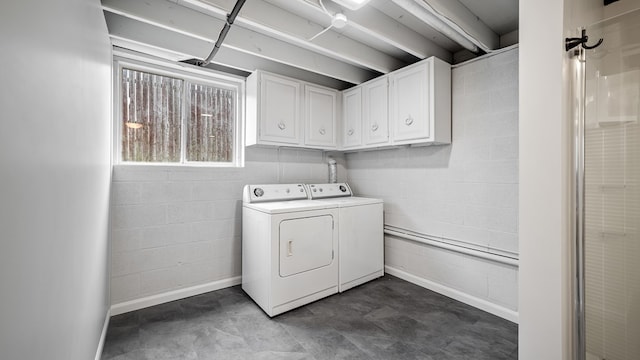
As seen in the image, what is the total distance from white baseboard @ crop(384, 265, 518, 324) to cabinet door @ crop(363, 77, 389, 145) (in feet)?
5.23

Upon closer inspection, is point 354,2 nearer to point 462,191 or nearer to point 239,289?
point 462,191

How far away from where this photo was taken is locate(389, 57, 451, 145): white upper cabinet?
269 cm

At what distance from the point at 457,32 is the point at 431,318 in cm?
246

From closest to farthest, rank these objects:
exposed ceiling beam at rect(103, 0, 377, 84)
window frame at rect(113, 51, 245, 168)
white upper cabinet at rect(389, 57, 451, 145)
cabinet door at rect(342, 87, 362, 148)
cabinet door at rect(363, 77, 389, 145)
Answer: exposed ceiling beam at rect(103, 0, 377, 84), window frame at rect(113, 51, 245, 168), white upper cabinet at rect(389, 57, 451, 145), cabinet door at rect(363, 77, 389, 145), cabinet door at rect(342, 87, 362, 148)

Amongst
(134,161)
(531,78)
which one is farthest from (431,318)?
(134,161)

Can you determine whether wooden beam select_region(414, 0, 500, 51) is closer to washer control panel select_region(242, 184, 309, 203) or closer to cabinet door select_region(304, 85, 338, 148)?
cabinet door select_region(304, 85, 338, 148)

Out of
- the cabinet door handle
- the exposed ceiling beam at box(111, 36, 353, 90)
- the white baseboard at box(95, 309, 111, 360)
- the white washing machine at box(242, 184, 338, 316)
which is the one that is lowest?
the white baseboard at box(95, 309, 111, 360)

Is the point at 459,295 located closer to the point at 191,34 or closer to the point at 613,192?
the point at 613,192

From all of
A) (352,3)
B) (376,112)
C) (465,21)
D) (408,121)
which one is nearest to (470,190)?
(408,121)

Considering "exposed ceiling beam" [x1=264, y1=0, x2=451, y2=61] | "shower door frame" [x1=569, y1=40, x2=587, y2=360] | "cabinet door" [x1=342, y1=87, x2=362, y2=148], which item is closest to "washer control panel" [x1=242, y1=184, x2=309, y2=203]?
"cabinet door" [x1=342, y1=87, x2=362, y2=148]

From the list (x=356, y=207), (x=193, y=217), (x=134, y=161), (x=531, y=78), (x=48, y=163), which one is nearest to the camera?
(x=48, y=163)

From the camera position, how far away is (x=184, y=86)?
2908 mm

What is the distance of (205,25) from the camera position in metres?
2.33

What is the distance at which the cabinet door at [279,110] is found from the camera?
2965mm
